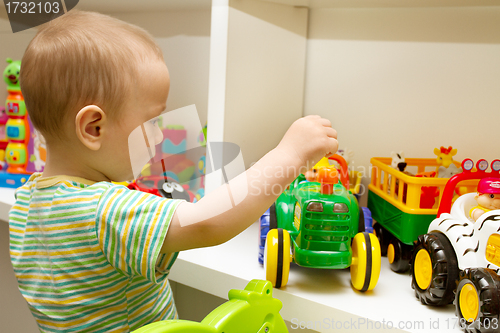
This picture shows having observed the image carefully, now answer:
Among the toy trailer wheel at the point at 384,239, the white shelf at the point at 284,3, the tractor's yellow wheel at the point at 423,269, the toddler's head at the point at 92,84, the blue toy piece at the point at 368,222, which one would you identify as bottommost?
the toy trailer wheel at the point at 384,239

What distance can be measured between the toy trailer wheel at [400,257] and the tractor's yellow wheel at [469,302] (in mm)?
182

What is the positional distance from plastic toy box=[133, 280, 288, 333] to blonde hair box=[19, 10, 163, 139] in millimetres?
231

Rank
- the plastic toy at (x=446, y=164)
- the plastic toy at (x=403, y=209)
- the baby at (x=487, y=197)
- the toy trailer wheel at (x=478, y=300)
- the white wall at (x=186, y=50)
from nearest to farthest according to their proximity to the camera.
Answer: the toy trailer wheel at (x=478, y=300), the baby at (x=487, y=197), the plastic toy at (x=403, y=209), the plastic toy at (x=446, y=164), the white wall at (x=186, y=50)

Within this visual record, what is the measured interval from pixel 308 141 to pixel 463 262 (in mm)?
286

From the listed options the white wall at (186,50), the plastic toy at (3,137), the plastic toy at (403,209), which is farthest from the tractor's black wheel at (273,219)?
the plastic toy at (3,137)

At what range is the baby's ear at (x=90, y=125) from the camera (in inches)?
16.9

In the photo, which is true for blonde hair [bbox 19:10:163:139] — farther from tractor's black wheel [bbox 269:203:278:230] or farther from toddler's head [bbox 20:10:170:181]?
tractor's black wheel [bbox 269:203:278:230]

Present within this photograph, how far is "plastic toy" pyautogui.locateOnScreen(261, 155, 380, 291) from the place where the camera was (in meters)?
0.63

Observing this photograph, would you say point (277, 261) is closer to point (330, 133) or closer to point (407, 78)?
point (330, 133)

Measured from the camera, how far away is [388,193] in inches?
32.7

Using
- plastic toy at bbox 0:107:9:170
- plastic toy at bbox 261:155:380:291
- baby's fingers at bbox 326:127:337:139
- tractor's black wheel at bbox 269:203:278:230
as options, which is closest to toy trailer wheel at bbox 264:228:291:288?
plastic toy at bbox 261:155:380:291

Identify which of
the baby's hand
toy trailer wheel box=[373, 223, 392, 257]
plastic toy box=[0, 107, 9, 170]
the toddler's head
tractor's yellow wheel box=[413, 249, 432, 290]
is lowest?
toy trailer wheel box=[373, 223, 392, 257]

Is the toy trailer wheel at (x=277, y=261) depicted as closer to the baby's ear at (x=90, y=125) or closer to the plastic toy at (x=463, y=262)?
the plastic toy at (x=463, y=262)

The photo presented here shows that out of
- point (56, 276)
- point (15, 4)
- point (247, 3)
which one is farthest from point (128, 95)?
point (15, 4)
